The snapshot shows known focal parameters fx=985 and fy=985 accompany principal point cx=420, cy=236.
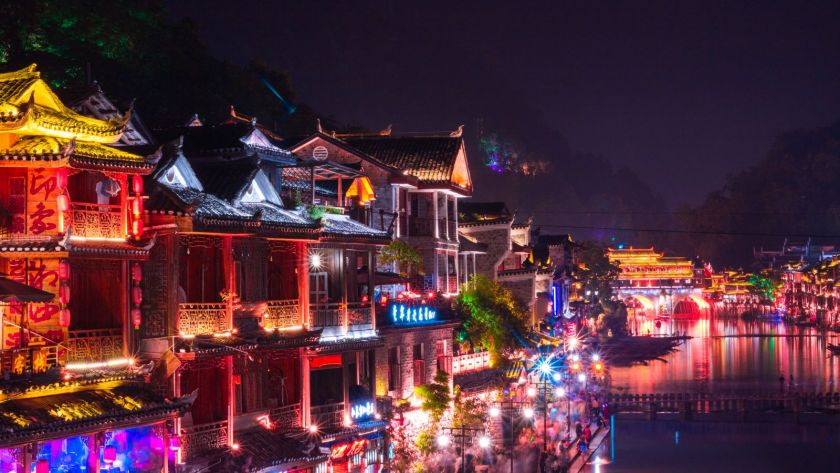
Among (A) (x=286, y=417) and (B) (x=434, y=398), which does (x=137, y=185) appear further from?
(B) (x=434, y=398)

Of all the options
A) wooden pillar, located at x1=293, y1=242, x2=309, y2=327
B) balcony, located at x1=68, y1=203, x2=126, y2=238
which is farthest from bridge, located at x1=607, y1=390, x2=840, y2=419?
balcony, located at x1=68, y1=203, x2=126, y2=238

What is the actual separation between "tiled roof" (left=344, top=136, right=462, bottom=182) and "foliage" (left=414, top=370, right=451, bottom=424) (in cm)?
952

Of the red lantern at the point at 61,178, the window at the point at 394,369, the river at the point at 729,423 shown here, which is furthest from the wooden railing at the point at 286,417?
the river at the point at 729,423

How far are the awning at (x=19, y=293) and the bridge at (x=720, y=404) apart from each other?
4543 centimetres

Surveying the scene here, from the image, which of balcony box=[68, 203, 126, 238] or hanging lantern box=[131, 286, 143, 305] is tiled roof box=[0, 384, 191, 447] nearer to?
hanging lantern box=[131, 286, 143, 305]

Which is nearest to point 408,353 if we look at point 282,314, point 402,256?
point 402,256

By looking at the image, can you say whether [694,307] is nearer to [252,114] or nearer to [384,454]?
[252,114]

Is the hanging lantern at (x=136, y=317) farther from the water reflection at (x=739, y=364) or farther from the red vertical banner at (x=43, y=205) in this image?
the water reflection at (x=739, y=364)

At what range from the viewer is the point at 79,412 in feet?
58.9

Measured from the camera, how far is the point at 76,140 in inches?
771

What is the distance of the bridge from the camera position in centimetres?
5831

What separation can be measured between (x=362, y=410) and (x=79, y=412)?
11.8 meters

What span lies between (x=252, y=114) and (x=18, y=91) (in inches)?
1217

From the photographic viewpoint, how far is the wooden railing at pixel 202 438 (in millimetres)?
21375
